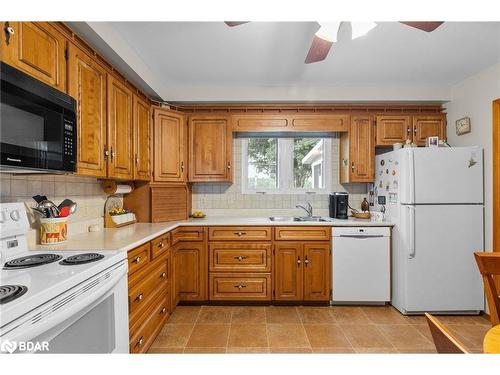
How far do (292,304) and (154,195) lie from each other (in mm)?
1868

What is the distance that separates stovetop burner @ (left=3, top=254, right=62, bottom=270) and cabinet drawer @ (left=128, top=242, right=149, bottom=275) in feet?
1.30

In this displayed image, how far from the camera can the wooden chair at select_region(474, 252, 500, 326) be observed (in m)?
1.19

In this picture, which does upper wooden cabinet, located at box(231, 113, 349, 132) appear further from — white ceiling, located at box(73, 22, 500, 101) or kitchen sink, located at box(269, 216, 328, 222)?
kitchen sink, located at box(269, 216, 328, 222)

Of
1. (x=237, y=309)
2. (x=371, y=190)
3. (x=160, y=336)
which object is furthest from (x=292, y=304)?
(x=371, y=190)

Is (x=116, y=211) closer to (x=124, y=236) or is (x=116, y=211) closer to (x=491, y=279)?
(x=124, y=236)

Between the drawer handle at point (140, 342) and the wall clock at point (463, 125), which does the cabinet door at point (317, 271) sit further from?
the wall clock at point (463, 125)

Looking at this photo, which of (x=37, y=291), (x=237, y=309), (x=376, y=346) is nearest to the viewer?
(x=37, y=291)

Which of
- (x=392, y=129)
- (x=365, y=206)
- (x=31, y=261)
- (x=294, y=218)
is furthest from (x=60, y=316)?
(x=392, y=129)

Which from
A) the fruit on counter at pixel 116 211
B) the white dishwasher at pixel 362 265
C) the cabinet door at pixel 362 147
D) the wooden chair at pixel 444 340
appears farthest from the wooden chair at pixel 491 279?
the fruit on counter at pixel 116 211

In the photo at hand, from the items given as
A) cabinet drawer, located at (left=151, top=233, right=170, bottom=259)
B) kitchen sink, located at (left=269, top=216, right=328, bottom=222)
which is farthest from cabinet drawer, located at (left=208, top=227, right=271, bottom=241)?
cabinet drawer, located at (left=151, top=233, right=170, bottom=259)

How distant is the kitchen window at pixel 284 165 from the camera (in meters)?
3.41

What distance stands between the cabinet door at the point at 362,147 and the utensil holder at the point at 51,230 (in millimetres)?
2826
